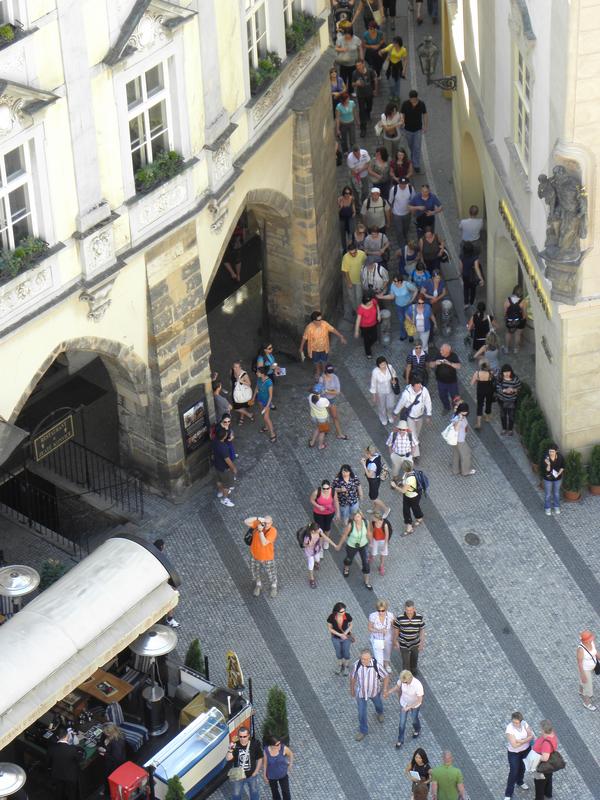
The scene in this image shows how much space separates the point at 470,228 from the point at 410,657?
11314mm

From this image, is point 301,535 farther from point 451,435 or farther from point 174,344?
point 174,344

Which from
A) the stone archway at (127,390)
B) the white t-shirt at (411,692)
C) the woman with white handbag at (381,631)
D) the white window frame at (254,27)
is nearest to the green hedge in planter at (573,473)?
the woman with white handbag at (381,631)

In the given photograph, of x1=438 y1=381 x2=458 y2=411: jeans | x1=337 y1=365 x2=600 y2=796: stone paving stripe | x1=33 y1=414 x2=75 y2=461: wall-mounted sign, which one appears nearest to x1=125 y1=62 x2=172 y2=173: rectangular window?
x1=33 y1=414 x2=75 y2=461: wall-mounted sign

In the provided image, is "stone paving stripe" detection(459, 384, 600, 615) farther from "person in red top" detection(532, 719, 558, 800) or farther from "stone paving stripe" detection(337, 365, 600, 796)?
"person in red top" detection(532, 719, 558, 800)

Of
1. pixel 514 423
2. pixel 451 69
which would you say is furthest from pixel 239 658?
pixel 451 69

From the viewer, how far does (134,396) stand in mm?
36344

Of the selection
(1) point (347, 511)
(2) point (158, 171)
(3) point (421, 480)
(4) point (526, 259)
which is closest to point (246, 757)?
(1) point (347, 511)

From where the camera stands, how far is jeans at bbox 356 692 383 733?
105ft

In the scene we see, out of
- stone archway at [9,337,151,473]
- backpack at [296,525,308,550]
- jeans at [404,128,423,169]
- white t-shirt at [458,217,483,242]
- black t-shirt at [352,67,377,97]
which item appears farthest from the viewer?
black t-shirt at [352,67,377,97]

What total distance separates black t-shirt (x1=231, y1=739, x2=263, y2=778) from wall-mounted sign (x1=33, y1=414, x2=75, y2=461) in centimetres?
627

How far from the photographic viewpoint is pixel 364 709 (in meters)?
32.2

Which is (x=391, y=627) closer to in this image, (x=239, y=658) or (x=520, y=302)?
(x=239, y=658)

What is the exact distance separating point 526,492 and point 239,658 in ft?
19.4

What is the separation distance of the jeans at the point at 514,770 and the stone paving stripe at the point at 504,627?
1.10 meters
